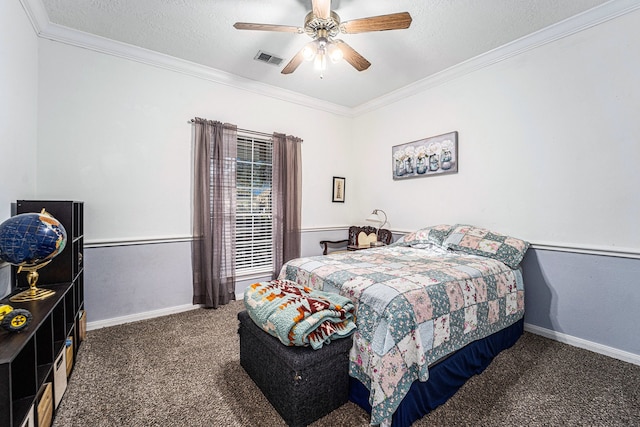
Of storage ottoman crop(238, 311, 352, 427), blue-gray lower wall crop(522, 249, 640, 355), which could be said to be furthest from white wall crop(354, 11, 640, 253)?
storage ottoman crop(238, 311, 352, 427)

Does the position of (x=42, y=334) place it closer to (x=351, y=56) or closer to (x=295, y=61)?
(x=295, y=61)

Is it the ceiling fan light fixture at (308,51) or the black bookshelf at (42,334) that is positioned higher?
the ceiling fan light fixture at (308,51)

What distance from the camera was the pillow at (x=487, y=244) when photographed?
8.29 ft

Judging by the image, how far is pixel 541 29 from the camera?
2.57 metres

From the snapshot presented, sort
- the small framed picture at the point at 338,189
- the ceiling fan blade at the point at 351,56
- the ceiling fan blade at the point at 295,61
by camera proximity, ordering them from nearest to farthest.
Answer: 1. the ceiling fan blade at the point at 351,56
2. the ceiling fan blade at the point at 295,61
3. the small framed picture at the point at 338,189

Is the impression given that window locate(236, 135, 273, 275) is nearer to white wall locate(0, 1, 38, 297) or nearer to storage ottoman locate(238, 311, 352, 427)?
white wall locate(0, 1, 38, 297)

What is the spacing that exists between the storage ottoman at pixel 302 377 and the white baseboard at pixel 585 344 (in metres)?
2.15

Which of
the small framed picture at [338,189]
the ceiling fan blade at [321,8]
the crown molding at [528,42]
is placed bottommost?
the small framed picture at [338,189]

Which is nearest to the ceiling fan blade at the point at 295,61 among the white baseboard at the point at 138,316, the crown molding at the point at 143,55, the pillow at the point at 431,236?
the crown molding at the point at 143,55

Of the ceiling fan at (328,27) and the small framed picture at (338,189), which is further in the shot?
the small framed picture at (338,189)

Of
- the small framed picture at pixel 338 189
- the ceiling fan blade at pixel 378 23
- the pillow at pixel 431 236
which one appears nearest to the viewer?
the ceiling fan blade at pixel 378 23

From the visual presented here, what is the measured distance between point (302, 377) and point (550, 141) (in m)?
2.95

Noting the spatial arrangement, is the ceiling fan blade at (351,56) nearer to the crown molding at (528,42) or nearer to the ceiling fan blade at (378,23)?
the ceiling fan blade at (378,23)

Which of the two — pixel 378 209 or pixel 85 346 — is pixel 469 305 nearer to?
pixel 378 209
